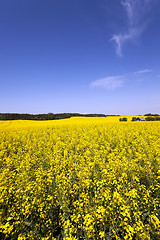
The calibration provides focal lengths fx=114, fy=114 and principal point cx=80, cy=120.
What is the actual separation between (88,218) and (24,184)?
267 centimetres

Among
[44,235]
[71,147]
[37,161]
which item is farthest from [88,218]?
[71,147]

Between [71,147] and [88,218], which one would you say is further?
[71,147]

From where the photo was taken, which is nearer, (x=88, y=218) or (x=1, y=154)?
(x=88, y=218)

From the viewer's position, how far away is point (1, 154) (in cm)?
817

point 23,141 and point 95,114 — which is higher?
point 95,114

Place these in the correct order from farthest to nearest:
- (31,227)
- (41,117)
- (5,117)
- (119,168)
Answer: (41,117), (5,117), (119,168), (31,227)

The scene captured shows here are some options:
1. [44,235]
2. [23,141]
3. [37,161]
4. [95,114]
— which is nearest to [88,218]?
[44,235]

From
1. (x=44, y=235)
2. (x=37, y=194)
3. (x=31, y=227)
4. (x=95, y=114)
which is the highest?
(x=95, y=114)

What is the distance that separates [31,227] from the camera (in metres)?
3.29

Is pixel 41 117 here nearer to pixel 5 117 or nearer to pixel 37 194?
pixel 5 117

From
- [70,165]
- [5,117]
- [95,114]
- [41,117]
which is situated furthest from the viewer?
[95,114]

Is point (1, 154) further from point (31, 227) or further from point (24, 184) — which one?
point (31, 227)

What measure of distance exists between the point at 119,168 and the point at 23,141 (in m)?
10.5

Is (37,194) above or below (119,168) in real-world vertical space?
below
